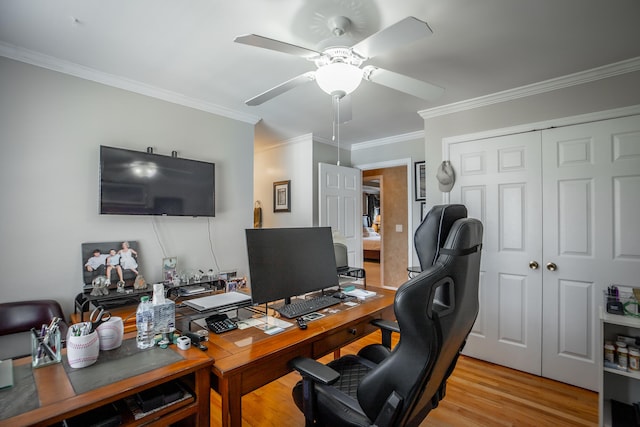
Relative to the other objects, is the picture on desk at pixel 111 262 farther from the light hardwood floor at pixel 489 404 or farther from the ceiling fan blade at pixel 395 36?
the ceiling fan blade at pixel 395 36

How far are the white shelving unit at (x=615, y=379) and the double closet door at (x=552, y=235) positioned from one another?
7.3 inches

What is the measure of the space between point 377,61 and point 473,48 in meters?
0.64

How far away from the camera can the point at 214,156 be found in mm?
3129

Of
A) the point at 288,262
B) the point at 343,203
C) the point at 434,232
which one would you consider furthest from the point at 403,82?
the point at 343,203

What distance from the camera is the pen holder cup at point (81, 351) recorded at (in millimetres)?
1057

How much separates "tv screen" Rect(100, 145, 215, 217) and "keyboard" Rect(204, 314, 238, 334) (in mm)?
1470

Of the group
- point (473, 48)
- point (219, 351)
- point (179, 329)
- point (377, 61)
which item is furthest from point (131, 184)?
point (473, 48)

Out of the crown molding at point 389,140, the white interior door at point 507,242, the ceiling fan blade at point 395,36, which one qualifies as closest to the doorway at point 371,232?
the crown molding at point 389,140

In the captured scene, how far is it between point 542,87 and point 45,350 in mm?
3585

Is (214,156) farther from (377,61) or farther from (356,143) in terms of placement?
(356,143)

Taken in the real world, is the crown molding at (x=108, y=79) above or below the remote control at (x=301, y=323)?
above

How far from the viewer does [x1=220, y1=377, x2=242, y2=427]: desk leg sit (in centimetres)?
107

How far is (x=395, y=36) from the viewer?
4.50 ft

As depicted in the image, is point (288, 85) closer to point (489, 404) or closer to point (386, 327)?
point (386, 327)
